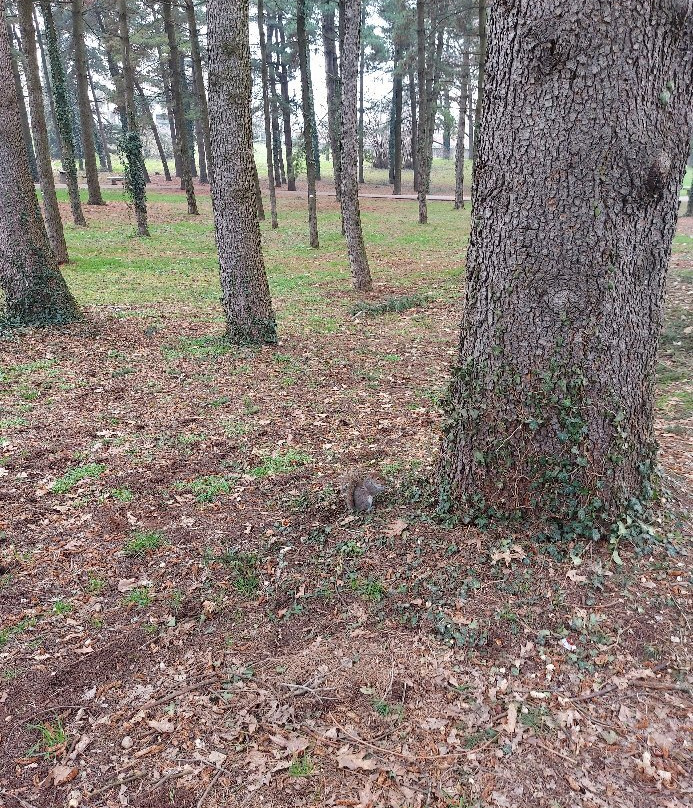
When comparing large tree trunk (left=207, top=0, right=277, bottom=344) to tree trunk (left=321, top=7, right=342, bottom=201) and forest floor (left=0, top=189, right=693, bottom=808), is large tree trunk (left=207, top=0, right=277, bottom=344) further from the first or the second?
tree trunk (left=321, top=7, right=342, bottom=201)

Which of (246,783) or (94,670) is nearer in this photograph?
Result: (246,783)

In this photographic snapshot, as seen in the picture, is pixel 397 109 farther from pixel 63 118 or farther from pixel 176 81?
pixel 63 118

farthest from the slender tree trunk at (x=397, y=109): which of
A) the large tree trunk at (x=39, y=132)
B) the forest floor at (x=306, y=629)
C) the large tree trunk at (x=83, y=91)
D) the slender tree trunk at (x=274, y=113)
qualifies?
the forest floor at (x=306, y=629)

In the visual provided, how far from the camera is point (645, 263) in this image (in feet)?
9.76

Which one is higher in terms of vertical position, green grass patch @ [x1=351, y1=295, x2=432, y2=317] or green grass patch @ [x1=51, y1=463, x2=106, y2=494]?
green grass patch @ [x1=351, y1=295, x2=432, y2=317]

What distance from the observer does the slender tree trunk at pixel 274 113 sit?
91.2 ft

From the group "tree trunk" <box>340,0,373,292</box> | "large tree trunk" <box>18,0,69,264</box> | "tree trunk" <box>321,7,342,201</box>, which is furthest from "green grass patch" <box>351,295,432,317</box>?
"tree trunk" <box>321,7,342,201</box>

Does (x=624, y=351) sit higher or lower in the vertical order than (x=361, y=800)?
higher

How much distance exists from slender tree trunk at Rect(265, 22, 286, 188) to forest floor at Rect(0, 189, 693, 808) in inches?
978

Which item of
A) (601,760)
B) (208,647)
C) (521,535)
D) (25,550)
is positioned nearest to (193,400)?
(25,550)

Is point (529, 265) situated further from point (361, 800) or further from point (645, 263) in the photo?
point (361, 800)

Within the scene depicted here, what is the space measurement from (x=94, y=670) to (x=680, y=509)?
138 inches

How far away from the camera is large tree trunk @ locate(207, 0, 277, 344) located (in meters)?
7.38

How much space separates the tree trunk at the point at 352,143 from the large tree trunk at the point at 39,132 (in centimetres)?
650
